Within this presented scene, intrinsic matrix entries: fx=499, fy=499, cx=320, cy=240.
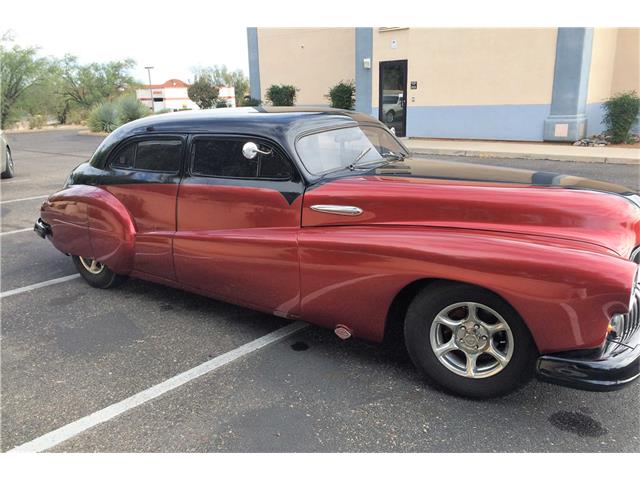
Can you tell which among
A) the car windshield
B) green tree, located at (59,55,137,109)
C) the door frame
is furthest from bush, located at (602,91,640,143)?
green tree, located at (59,55,137,109)

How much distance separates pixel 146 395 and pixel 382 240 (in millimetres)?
1701

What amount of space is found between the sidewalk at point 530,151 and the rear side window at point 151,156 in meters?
10.5

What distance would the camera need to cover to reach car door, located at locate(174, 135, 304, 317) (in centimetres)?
335

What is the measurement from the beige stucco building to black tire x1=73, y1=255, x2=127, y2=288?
13466 millimetres

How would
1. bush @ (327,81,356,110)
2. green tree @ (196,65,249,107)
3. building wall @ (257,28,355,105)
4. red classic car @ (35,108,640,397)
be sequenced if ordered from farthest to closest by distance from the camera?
green tree @ (196,65,249,107), building wall @ (257,28,355,105), bush @ (327,81,356,110), red classic car @ (35,108,640,397)

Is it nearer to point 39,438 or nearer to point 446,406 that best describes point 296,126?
point 446,406

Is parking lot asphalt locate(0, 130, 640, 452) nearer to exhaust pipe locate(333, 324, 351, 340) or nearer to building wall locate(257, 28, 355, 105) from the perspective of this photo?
exhaust pipe locate(333, 324, 351, 340)

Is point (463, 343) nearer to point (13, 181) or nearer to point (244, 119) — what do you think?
point (244, 119)

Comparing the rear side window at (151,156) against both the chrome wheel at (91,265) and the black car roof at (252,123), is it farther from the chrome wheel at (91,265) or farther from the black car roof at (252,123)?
the chrome wheel at (91,265)

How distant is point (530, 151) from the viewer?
12867mm

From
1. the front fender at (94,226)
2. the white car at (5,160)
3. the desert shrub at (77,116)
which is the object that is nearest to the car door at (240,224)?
the front fender at (94,226)

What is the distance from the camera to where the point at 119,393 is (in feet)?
9.98

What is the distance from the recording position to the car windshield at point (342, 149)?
3.47m

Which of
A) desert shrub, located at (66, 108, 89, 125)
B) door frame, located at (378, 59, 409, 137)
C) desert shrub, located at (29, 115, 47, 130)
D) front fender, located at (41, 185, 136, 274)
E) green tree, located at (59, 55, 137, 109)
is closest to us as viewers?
front fender, located at (41, 185, 136, 274)
